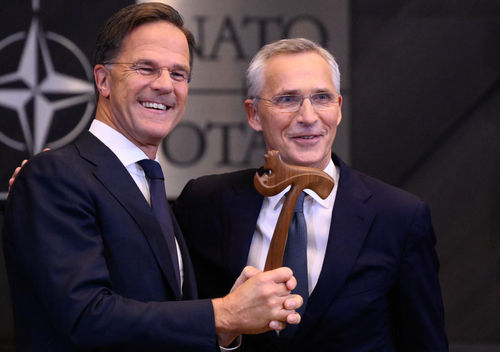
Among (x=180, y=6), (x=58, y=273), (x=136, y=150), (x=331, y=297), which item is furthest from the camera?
(x=180, y=6)

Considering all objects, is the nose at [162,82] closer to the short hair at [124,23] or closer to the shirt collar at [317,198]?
the short hair at [124,23]

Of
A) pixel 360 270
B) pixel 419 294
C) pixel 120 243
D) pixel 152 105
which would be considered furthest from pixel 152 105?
pixel 419 294

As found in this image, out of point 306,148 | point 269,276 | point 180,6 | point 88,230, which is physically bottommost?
point 269,276

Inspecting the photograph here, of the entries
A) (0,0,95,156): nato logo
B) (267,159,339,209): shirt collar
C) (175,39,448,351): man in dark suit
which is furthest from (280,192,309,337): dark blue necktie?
(0,0,95,156): nato logo

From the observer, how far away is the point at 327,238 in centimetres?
197

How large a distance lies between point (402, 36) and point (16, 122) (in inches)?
83.3

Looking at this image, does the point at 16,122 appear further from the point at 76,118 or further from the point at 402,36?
the point at 402,36

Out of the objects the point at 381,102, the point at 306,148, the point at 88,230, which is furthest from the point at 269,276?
the point at 381,102

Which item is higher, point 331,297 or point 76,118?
point 76,118

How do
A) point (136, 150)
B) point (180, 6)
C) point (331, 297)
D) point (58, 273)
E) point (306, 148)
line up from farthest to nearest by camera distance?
1. point (180, 6)
2. point (306, 148)
3. point (331, 297)
4. point (136, 150)
5. point (58, 273)

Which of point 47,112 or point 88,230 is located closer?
point 88,230

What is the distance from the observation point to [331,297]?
1.84m

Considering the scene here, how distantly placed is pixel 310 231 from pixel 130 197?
0.62m

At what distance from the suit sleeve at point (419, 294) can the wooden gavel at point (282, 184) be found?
54 centimetres
